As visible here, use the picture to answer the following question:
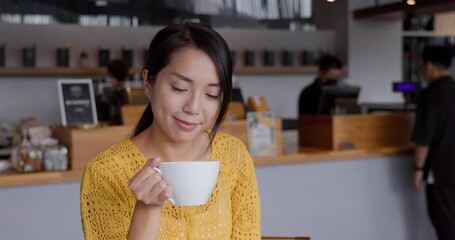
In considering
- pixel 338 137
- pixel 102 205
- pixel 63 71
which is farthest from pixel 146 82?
pixel 63 71

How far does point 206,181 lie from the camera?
104 cm

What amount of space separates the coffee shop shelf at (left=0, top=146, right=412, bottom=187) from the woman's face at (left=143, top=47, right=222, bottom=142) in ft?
6.09

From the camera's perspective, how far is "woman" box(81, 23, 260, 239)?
1.13 metres

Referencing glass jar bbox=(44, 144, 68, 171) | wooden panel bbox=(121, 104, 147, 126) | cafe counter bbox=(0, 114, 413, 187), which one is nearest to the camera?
glass jar bbox=(44, 144, 68, 171)

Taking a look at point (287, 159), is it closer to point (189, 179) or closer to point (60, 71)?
point (189, 179)

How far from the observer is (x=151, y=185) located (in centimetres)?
98

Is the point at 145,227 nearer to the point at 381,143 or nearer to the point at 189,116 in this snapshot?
the point at 189,116

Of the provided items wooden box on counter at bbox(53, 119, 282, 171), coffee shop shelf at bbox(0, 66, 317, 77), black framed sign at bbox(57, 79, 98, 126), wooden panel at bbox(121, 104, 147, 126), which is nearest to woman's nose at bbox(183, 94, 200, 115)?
wooden box on counter at bbox(53, 119, 282, 171)

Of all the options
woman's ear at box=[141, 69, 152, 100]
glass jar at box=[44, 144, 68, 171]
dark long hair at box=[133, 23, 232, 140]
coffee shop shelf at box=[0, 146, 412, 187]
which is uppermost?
dark long hair at box=[133, 23, 232, 140]

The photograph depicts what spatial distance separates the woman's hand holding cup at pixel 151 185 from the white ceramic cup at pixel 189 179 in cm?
1

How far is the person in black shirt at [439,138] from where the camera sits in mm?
3750

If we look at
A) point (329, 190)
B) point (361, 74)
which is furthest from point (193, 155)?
point (361, 74)

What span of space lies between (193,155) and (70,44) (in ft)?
16.2

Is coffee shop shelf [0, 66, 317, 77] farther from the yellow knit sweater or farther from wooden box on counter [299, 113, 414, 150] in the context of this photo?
the yellow knit sweater
